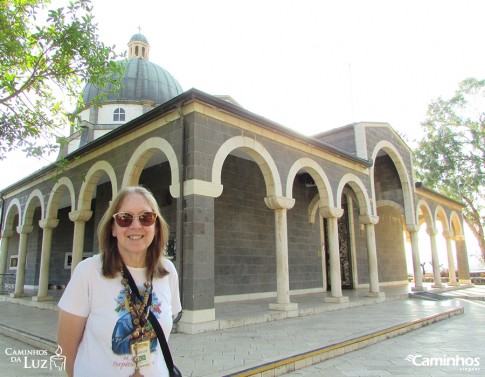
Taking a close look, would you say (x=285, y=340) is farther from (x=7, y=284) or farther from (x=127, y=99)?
(x=127, y=99)

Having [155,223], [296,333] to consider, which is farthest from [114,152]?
[155,223]

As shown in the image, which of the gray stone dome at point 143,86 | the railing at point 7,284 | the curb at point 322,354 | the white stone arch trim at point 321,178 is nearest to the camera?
the curb at point 322,354

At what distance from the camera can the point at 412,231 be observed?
13898 mm

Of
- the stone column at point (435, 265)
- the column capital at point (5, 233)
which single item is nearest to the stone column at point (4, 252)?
the column capital at point (5, 233)

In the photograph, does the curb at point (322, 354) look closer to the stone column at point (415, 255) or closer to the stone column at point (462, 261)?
the stone column at point (415, 255)

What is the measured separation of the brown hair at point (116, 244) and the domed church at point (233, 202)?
15.2 ft

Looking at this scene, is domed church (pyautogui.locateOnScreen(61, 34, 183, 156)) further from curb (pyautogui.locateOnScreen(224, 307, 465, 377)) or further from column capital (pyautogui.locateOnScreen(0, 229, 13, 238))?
curb (pyautogui.locateOnScreen(224, 307, 465, 377))

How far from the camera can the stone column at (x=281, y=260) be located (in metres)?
7.98

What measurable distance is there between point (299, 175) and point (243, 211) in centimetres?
350

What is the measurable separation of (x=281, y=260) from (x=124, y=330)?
6.86m

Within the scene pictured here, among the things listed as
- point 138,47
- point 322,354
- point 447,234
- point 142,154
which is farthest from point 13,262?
point 447,234

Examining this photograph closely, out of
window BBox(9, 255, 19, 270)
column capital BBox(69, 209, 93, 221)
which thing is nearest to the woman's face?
column capital BBox(69, 209, 93, 221)

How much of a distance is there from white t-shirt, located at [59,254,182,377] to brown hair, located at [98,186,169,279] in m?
0.05

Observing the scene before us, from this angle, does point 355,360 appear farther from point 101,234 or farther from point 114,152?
point 114,152
